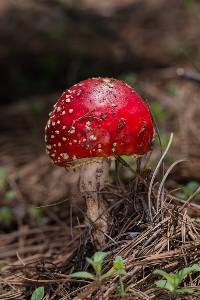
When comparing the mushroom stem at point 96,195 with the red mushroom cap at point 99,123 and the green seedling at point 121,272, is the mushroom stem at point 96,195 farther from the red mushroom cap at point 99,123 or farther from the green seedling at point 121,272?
the green seedling at point 121,272

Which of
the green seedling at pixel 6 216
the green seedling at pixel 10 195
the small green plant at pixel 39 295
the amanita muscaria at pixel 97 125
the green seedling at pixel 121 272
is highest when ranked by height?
the amanita muscaria at pixel 97 125

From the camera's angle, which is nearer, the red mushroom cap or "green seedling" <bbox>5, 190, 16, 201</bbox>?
the red mushroom cap

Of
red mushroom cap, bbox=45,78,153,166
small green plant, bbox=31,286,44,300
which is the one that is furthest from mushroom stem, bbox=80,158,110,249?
small green plant, bbox=31,286,44,300

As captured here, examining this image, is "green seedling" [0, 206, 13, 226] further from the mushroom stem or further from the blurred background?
the mushroom stem

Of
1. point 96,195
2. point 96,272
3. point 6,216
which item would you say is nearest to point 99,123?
point 96,195

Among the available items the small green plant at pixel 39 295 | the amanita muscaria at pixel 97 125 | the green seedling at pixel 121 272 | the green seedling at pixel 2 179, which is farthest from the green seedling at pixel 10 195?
the green seedling at pixel 121 272

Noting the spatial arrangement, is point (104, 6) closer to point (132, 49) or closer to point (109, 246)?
point (132, 49)
